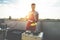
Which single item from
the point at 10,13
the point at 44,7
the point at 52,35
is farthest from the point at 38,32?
the point at 10,13

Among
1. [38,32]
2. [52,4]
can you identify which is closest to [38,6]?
[52,4]

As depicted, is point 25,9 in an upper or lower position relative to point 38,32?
upper

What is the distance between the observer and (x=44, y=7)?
2.04 metres

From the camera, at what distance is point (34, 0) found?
2.04 metres

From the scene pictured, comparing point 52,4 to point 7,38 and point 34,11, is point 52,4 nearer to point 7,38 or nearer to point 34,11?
point 34,11

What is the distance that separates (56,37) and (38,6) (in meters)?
0.55

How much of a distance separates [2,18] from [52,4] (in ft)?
2.72

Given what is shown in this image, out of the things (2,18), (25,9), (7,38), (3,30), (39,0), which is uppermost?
(39,0)

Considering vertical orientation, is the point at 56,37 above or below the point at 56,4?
below

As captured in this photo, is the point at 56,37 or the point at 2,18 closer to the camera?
the point at 56,37

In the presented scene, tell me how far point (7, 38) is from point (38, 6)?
2.29ft

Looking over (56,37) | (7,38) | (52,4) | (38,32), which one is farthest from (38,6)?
(7,38)

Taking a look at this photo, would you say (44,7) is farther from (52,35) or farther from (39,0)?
(52,35)

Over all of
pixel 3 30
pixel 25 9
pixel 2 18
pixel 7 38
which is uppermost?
pixel 25 9
